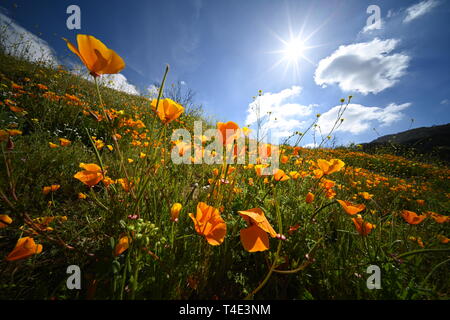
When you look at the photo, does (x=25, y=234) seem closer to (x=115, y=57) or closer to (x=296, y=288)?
(x=115, y=57)

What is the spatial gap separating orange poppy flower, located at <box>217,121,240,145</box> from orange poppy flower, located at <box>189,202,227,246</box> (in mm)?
450

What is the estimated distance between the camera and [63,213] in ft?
4.40

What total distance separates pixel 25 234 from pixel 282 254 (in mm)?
1679

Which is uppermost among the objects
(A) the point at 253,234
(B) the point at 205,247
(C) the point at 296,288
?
(A) the point at 253,234

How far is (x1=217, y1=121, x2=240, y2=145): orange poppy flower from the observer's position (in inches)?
41.8

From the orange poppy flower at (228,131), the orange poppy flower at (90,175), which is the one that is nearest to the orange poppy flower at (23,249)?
the orange poppy flower at (90,175)

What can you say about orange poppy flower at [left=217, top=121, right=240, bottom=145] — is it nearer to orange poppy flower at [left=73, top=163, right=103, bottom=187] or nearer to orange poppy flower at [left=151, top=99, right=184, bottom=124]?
orange poppy flower at [left=151, top=99, right=184, bottom=124]

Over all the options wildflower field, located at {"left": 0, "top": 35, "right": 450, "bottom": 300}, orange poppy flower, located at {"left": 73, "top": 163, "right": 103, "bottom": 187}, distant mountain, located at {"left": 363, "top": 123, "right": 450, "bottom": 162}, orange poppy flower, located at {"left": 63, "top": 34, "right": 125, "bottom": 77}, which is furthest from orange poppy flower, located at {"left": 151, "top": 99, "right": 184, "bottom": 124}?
distant mountain, located at {"left": 363, "top": 123, "right": 450, "bottom": 162}

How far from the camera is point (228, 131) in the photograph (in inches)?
42.3

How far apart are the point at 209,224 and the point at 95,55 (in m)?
0.93

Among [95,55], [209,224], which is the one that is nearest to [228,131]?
[209,224]

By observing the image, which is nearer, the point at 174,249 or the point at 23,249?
the point at 23,249

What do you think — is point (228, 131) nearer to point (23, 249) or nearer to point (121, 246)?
point (121, 246)
